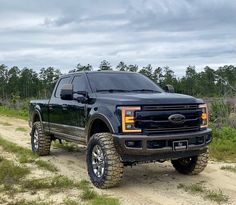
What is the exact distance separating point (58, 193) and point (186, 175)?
2.53 meters

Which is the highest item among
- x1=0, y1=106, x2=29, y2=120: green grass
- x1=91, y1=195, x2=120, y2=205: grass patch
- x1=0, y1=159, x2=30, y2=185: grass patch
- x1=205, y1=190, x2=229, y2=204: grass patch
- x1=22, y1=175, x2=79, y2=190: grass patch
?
x1=0, y1=106, x2=29, y2=120: green grass

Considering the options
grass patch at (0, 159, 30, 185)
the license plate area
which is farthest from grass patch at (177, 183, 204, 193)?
grass patch at (0, 159, 30, 185)

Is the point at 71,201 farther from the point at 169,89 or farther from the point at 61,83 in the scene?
the point at 61,83

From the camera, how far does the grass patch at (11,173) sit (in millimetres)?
7865

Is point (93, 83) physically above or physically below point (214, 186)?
above

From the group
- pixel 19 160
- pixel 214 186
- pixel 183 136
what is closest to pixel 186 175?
pixel 214 186

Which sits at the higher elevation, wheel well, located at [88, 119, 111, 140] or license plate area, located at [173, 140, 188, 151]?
wheel well, located at [88, 119, 111, 140]

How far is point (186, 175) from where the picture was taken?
838 cm

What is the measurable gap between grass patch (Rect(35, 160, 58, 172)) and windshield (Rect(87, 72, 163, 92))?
190cm

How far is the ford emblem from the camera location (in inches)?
280

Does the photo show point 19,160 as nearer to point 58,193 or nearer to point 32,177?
point 32,177

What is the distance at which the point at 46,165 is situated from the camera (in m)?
9.34

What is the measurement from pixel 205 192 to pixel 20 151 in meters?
5.69

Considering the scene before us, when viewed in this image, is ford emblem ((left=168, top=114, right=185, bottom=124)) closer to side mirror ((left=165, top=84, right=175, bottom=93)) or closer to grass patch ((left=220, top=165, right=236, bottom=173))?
side mirror ((left=165, top=84, right=175, bottom=93))
